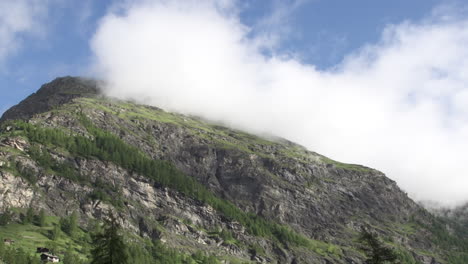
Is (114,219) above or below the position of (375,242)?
below

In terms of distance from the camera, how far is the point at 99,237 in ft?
172

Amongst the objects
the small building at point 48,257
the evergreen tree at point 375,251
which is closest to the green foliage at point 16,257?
the small building at point 48,257

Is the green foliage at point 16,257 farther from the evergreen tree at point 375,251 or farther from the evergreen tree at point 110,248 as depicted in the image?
the evergreen tree at point 375,251

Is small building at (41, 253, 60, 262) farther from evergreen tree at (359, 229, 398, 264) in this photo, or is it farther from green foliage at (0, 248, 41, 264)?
evergreen tree at (359, 229, 398, 264)

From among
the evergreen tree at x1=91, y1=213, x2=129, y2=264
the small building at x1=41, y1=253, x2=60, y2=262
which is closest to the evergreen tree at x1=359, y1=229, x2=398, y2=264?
the evergreen tree at x1=91, y1=213, x2=129, y2=264

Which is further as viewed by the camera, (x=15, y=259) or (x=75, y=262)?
(x=75, y=262)

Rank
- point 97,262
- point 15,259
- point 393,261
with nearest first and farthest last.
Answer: point 97,262, point 393,261, point 15,259

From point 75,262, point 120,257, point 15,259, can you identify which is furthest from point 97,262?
point 75,262

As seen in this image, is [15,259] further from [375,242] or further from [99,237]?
[375,242]

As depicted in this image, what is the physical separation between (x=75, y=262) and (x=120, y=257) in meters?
159

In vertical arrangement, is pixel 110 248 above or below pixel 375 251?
below

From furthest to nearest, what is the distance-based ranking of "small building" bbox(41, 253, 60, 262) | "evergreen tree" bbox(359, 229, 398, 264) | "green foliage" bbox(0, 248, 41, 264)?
"small building" bbox(41, 253, 60, 262)
"green foliage" bbox(0, 248, 41, 264)
"evergreen tree" bbox(359, 229, 398, 264)

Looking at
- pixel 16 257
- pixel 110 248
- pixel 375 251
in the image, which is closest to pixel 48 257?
pixel 16 257

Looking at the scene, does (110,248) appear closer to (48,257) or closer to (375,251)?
(375,251)
